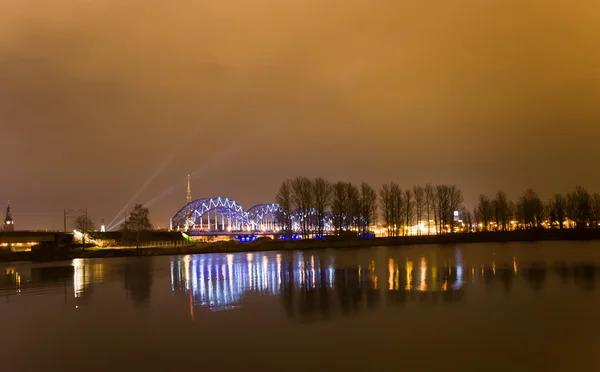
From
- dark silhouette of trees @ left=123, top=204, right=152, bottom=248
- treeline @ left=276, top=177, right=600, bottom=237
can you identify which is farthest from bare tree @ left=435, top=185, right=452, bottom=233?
dark silhouette of trees @ left=123, top=204, right=152, bottom=248

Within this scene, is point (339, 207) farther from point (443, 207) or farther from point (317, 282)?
point (317, 282)

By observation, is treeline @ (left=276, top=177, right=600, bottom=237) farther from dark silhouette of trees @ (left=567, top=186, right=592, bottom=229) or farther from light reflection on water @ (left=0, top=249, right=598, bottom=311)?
light reflection on water @ (left=0, top=249, right=598, bottom=311)

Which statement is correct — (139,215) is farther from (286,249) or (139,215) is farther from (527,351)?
(527,351)

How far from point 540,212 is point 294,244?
72262 mm

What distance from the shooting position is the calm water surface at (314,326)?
11.5m

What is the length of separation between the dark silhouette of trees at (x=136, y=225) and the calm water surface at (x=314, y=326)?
6733 cm

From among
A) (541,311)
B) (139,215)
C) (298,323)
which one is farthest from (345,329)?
(139,215)

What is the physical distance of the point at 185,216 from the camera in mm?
182500

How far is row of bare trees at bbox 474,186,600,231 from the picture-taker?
116 metres

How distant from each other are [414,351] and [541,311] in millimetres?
7361

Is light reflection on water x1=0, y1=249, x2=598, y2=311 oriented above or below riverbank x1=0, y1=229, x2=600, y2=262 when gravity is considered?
above

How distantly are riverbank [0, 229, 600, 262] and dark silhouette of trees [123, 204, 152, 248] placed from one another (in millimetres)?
10224

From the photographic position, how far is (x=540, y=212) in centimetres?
12231

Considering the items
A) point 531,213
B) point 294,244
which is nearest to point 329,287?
point 294,244
